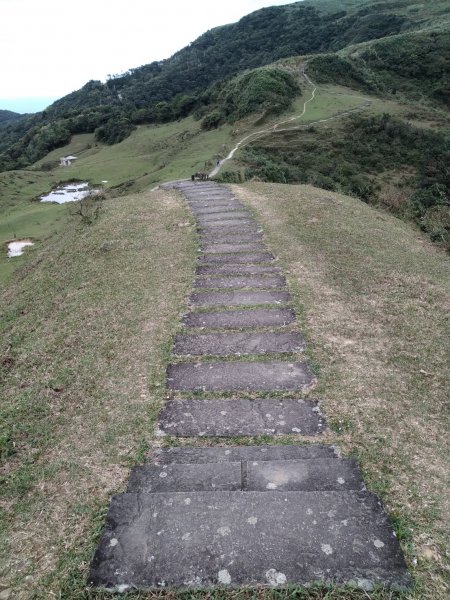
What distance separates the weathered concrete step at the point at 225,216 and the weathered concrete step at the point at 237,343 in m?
7.50

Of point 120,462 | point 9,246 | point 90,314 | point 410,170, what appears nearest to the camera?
point 120,462

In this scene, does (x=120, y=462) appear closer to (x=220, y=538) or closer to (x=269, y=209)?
(x=220, y=538)

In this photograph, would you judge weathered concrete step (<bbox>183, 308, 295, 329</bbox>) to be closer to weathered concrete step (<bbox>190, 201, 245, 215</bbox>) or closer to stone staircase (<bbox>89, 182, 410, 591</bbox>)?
stone staircase (<bbox>89, 182, 410, 591</bbox>)

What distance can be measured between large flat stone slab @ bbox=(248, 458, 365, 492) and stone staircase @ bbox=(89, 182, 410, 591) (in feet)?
0.03

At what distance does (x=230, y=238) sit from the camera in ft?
39.8

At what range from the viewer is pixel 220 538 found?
11.1ft

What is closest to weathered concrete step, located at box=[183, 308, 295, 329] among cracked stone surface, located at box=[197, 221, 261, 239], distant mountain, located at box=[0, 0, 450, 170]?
cracked stone surface, located at box=[197, 221, 261, 239]

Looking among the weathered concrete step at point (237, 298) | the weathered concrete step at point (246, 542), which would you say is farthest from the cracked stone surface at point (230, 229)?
the weathered concrete step at point (246, 542)

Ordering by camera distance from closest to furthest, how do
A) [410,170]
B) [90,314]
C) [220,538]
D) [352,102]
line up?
[220,538], [90,314], [410,170], [352,102]

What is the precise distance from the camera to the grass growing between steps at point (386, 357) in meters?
3.92

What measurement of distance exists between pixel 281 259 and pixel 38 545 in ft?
26.3

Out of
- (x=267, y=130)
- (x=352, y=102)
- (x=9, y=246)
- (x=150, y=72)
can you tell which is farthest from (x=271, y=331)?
(x=150, y=72)

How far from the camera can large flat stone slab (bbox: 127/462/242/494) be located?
13.4ft

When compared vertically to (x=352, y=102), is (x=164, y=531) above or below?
below
